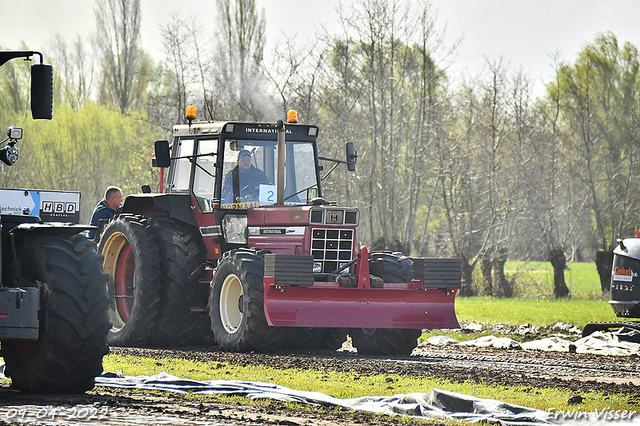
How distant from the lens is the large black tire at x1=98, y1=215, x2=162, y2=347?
1320cm

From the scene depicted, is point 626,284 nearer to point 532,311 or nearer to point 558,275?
point 532,311

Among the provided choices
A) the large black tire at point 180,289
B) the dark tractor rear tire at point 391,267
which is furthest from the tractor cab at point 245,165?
the dark tractor rear tire at point 391,267

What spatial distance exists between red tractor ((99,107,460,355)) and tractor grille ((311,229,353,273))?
0.01 metres

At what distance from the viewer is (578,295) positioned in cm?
2986

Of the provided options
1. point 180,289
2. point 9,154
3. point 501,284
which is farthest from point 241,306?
point 501,284

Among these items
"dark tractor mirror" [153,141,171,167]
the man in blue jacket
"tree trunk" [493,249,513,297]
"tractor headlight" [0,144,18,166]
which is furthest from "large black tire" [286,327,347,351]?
"tree trunk" [493,249,513,297]

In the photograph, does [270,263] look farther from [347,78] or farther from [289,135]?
[347,78]

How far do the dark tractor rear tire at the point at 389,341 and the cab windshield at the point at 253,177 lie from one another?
2072mm

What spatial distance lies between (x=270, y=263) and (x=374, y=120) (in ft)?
52.6

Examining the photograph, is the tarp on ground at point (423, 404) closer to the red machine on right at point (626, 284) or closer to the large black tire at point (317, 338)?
the large black tire at point (317, 338)

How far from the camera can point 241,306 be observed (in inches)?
483

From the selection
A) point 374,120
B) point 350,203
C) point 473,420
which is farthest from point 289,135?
point 350,203

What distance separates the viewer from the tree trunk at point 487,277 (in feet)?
98.7

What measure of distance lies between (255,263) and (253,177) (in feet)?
5.70
